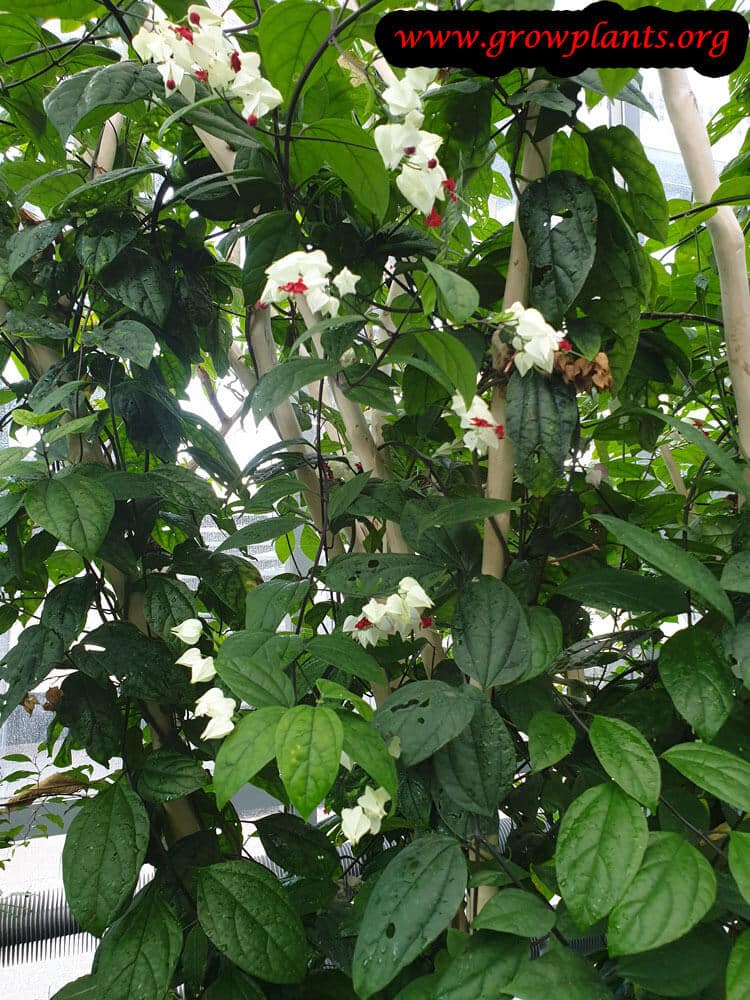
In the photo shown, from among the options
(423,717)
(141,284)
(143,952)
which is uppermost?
(141,284)

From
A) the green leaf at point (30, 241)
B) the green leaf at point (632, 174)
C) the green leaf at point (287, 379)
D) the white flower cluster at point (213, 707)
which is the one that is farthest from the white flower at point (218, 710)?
the green leaf at point (632, 174)

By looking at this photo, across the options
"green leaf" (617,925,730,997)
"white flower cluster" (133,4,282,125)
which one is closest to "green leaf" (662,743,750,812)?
"green leaf" (617,925,730,997)

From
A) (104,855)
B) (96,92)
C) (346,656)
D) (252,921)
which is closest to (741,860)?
(346,656)

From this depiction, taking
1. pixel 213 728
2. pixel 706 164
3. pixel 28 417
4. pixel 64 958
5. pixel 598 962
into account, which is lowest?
pixel 64 958

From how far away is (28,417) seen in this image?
0.63 metres

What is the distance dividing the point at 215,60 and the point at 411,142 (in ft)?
0.54

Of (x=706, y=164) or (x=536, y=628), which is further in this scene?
(x=706, y=164)

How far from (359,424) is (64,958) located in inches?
62.0

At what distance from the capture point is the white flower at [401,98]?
1.77ft

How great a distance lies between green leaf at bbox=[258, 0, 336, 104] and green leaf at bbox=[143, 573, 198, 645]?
1.47ft

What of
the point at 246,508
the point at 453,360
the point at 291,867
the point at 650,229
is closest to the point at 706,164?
the point at 650,229

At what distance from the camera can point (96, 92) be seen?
65cm

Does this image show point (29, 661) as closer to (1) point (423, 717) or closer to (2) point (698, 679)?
(1) point (423, 717)

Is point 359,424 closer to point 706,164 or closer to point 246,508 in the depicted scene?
point 246,508
